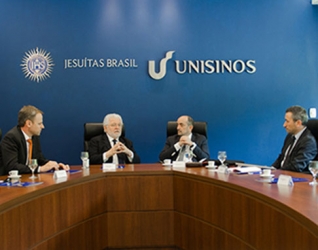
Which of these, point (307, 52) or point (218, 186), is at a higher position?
point (307, 52)

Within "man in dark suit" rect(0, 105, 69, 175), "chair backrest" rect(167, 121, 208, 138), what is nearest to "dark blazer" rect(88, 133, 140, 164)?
"chair backrest" rect(167, 121, 208, 138)

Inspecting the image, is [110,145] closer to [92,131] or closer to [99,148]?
[99,148]

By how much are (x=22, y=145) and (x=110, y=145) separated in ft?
3.59

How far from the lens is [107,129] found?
4.39m

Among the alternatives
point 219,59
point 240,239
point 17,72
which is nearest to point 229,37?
point 219,59

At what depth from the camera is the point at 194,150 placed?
4.36 m

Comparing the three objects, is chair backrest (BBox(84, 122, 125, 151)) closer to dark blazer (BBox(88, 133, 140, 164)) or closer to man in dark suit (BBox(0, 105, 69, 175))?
dark blazer (BBox(88, 133, 140, 164))

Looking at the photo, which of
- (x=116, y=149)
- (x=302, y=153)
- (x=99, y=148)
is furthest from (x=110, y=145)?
(x=302, y=153)

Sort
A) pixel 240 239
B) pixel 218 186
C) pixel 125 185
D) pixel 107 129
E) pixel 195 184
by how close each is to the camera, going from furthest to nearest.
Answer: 1. pixel 107 129
2. pixel 125 185
3. pixel 195 184
4. pixel 218 186
5. pixel 240 239

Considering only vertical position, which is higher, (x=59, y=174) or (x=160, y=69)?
(x=160, y=69)

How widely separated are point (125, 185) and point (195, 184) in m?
0.64

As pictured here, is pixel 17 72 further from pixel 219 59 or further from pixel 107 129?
pixel 219 59

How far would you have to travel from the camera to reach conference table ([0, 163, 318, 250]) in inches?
87.0

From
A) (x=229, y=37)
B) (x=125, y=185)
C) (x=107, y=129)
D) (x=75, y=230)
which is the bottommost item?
(x=75, y=230)
